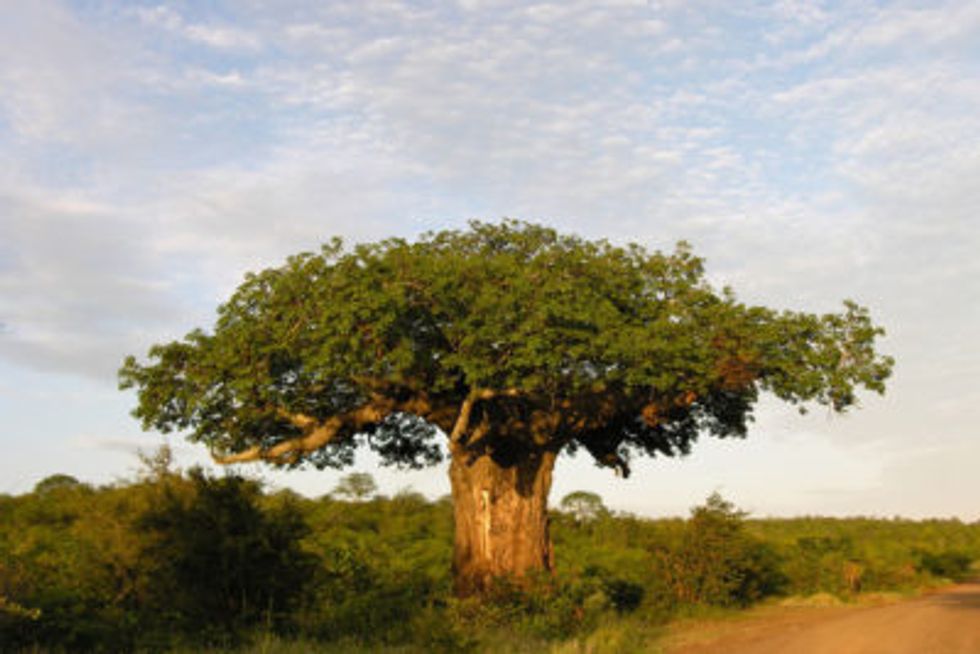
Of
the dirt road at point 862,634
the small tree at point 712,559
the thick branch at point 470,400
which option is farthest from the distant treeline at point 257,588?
the thick branch at point 470,400

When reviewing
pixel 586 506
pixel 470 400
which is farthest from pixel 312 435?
pixel 586 506

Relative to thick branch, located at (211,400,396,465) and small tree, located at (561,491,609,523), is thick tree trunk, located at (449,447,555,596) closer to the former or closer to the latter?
thick branch, located at (211,400,396,465)

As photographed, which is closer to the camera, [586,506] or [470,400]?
[470,400]

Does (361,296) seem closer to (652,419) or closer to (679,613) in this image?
(652,419)

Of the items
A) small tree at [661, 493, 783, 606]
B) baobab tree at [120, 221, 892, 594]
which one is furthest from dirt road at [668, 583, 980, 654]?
baobab tree at [120, 221, 892, 594]

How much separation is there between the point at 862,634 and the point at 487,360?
24.5 feet

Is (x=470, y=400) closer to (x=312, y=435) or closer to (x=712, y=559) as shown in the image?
(x=312, y=435)

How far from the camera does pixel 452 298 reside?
54.7 feet

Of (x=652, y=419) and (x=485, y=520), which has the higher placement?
(x=652, y=419)

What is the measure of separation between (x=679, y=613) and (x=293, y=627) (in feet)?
30.2

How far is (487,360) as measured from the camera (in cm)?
1623

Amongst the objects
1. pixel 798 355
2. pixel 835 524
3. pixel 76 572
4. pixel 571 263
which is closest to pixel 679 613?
pixel 798 355

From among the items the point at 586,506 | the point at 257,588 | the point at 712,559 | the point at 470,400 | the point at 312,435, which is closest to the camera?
the point at 257,588

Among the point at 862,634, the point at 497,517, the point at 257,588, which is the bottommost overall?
the point at 862,634
